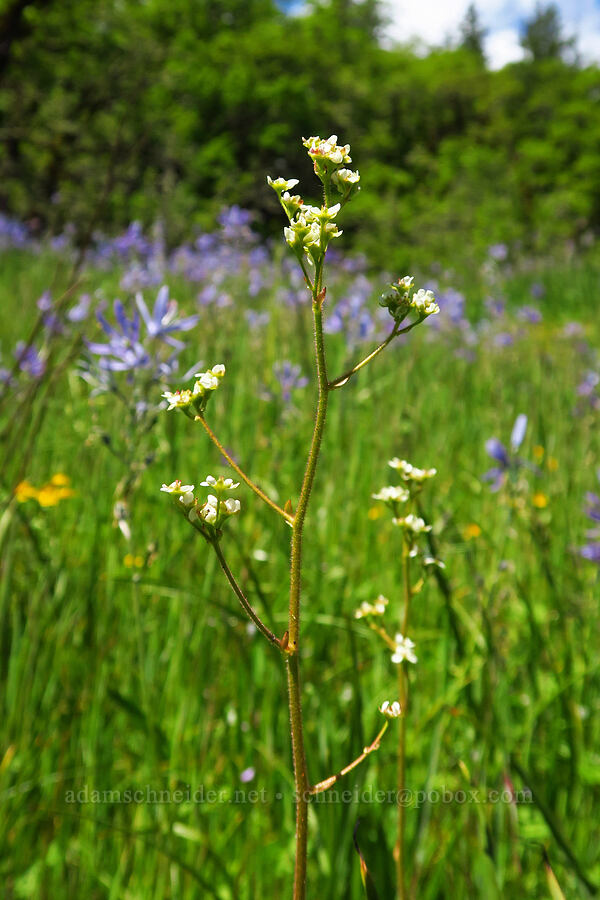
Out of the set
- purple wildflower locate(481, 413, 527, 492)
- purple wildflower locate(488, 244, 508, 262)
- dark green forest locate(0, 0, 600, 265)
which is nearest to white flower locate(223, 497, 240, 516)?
purple wildflower locate(481, 413, 527, 492)

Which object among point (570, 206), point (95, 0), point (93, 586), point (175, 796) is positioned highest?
point (95, 0)

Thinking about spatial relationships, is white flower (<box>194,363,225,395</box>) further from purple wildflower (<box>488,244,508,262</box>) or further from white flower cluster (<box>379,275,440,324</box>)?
purple wildflower (<box>488,244,508,262</box>)

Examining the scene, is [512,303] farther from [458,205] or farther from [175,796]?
[175,796]

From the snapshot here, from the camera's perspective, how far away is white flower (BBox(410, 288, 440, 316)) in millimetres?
547

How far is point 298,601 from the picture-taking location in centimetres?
49

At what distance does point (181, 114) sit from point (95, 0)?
3511mm

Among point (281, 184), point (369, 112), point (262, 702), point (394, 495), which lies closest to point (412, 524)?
point (394, 495)

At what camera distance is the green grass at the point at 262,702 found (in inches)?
38.7

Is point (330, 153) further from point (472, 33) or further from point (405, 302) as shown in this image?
point (472, 33)

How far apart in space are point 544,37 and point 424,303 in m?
45.9

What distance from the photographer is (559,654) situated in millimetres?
1550

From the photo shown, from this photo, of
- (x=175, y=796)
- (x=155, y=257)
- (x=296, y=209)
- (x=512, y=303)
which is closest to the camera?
(x=296, y=209)

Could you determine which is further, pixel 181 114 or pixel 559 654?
pixel 181 114

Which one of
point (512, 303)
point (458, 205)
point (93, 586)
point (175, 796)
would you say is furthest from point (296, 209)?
point (458, 205)
